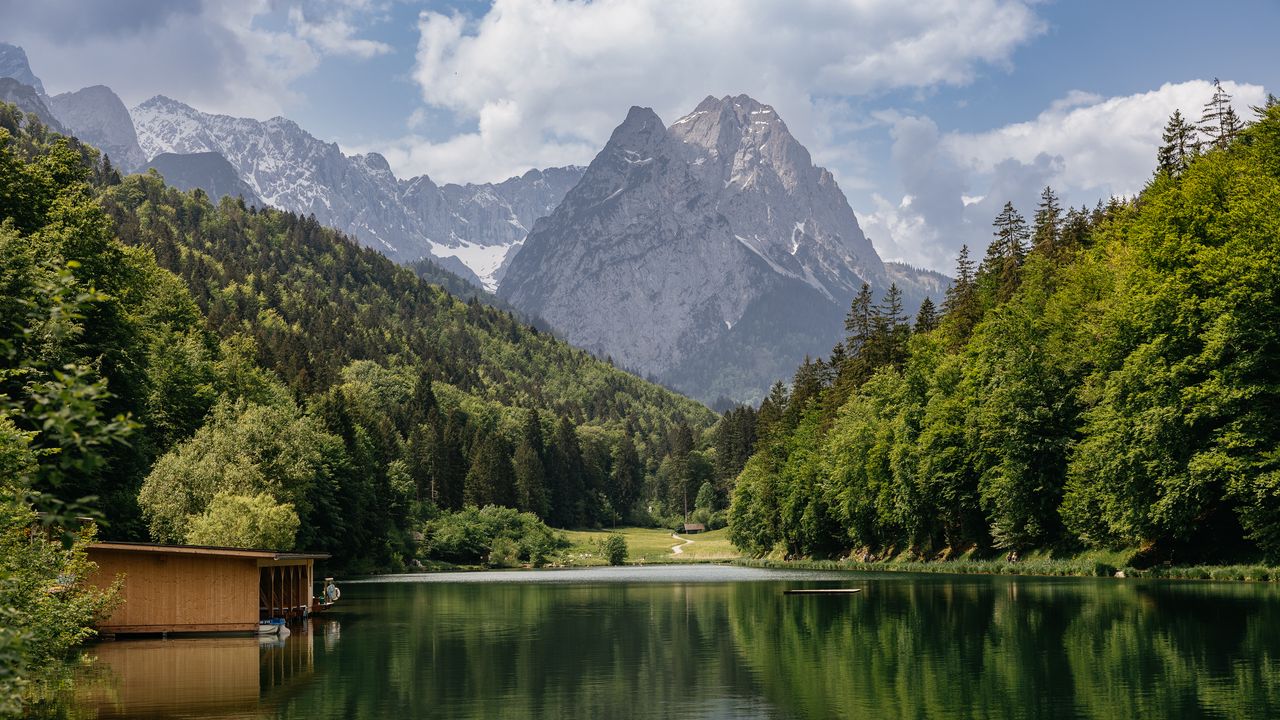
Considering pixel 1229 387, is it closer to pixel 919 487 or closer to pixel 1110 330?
pixel 1110 330

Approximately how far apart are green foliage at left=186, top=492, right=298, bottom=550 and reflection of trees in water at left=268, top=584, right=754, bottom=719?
6.77 metres

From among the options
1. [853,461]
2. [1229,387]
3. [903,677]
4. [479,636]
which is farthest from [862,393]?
[903,677]

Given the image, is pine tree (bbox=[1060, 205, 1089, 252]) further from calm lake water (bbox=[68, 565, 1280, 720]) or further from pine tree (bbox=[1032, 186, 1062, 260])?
calm lake water (bbox=[68, 565, 1280, 720])

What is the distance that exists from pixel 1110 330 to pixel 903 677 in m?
38.6

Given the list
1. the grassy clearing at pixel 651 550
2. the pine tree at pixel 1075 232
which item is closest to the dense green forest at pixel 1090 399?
the pine tree at pixel 1075 232

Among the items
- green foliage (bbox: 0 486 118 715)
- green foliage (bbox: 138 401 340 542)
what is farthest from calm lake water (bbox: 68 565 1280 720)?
green foliage (bbox: 138 401 340 542)

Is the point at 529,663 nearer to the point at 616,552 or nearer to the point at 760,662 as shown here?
the point at 760,662

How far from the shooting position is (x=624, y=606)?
61.3 meters

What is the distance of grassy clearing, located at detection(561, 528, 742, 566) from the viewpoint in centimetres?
15962

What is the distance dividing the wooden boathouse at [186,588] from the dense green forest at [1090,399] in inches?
1596

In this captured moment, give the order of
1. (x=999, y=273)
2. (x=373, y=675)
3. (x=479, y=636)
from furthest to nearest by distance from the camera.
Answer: (x=999, y=273) → (x=479, y=636) → (x=373, y=675)

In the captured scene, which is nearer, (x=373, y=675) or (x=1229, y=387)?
(x=373, y=675)

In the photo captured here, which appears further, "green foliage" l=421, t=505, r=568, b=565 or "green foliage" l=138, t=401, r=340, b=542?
"green foliage" l=421, t=505, r=568, b=565

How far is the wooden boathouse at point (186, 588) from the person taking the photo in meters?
44.0
